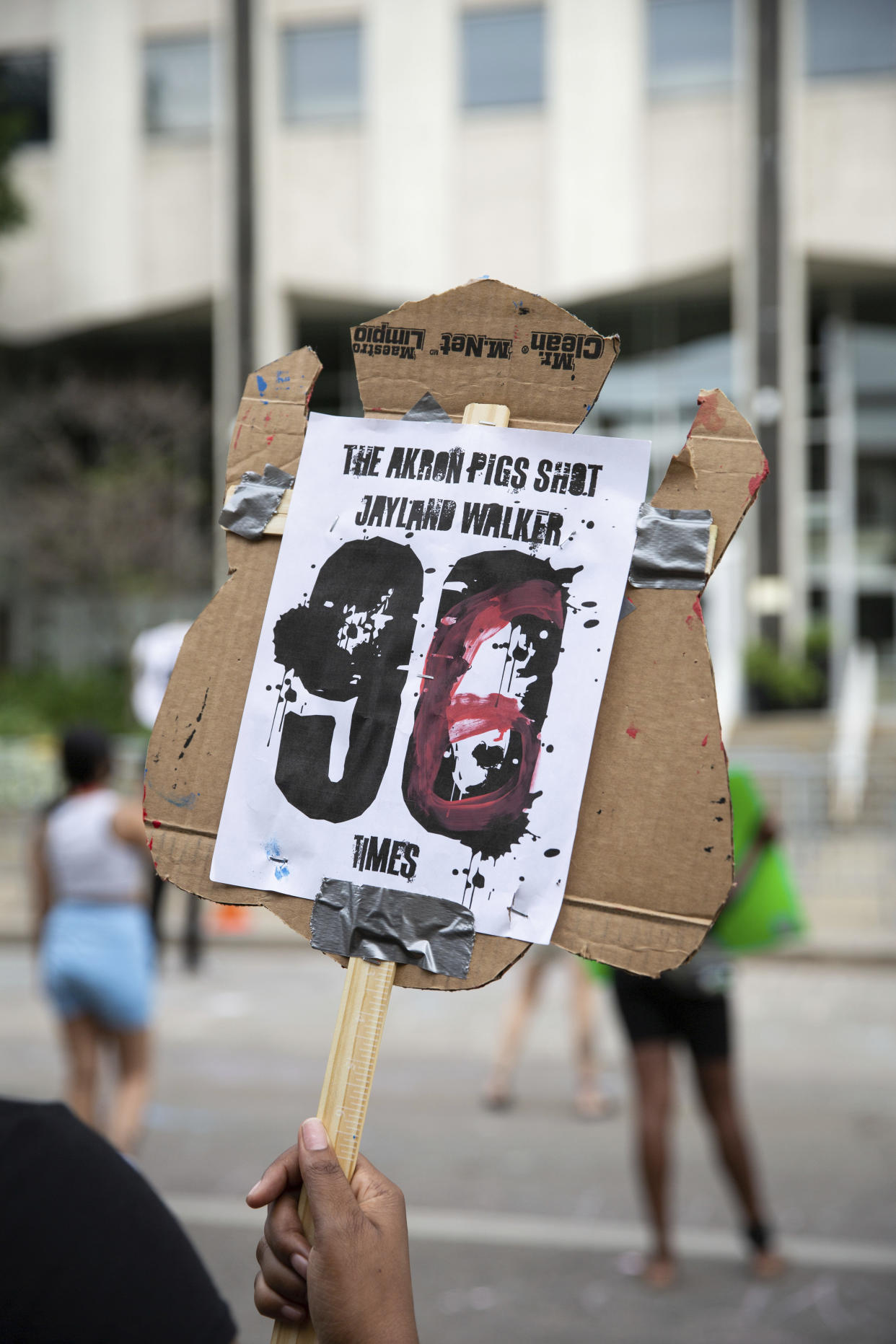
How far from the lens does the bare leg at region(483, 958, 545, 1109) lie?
6.04 meters

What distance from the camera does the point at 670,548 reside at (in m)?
1.47

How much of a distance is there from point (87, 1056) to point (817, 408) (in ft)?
62.9

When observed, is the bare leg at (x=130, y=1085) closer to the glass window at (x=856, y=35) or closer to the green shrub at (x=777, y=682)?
the green shrub at (x=777, y=682)

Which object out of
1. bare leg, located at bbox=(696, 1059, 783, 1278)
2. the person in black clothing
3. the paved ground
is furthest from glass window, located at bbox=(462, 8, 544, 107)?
bare leg, located at bbox=(696, 1059, 783, 1278)

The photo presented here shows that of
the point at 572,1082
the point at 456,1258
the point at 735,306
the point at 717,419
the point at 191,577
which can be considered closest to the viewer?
the point at 717,419

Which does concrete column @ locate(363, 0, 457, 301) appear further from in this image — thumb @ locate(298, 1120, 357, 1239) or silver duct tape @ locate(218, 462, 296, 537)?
thumb @ locate(298, 1120, 357, 1239)

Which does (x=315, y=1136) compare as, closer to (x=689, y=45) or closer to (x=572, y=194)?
(x=572, y=194)

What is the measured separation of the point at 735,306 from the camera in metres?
20.7

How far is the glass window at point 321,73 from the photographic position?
2169 cm

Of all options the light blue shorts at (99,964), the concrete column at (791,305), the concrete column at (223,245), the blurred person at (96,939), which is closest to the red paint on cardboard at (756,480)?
the blurred person at (96,939)

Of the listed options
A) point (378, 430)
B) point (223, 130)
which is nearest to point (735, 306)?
point (223, 130)

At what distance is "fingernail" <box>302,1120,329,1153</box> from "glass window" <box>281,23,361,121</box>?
893 inches

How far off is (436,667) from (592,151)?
21218 millimetres

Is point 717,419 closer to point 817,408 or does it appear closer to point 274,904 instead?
point 274,904
